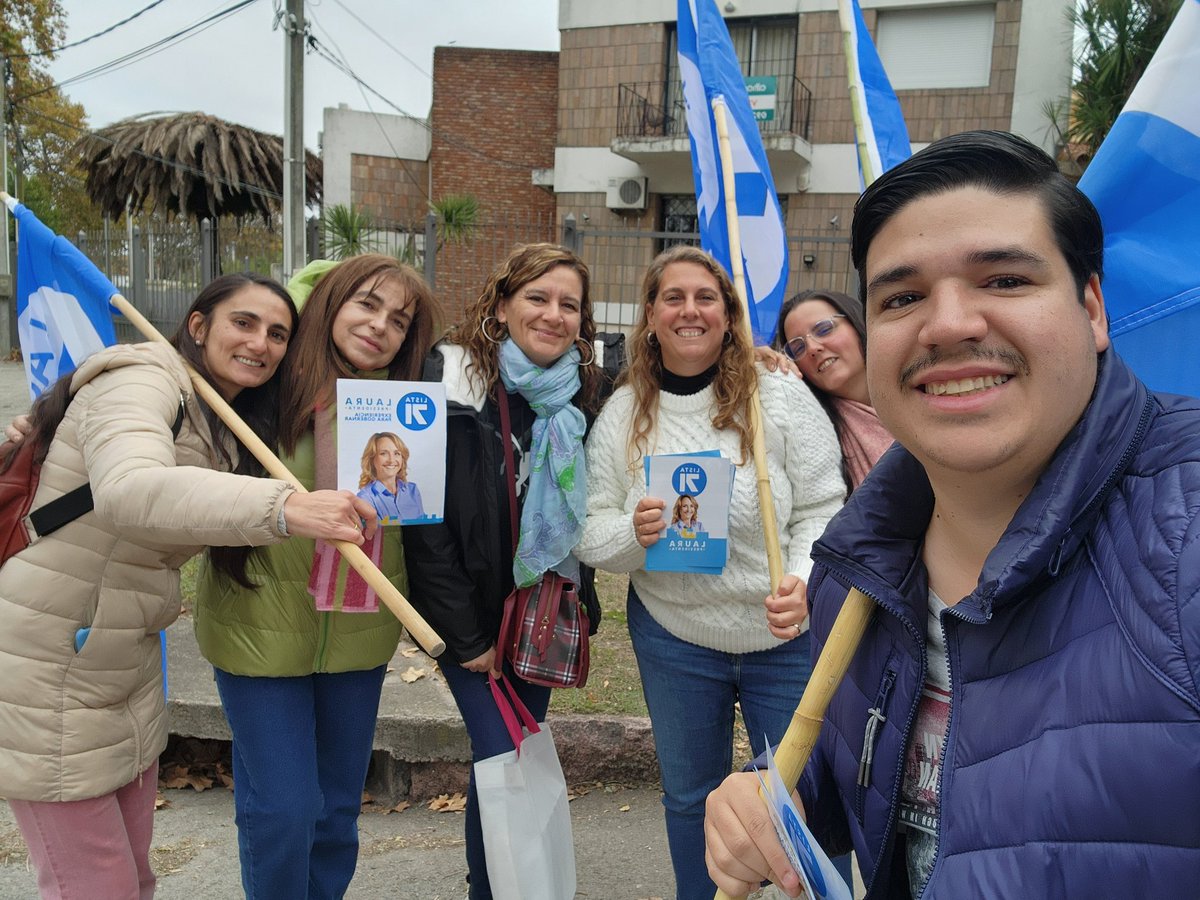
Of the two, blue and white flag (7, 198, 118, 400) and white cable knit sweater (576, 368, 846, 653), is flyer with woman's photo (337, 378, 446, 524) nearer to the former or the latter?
white cable knit sweater (576, 368, 846, 653)

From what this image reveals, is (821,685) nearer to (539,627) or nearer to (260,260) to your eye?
(539,627)

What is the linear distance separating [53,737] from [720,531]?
1705 mm

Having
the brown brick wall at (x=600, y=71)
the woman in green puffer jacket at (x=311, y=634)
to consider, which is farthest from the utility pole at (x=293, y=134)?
the woman in green puffer jacket at (x=311, y=634)

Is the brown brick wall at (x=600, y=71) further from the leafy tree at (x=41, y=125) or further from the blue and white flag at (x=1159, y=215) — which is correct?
the blue and white flag at (x=1159, y=215)

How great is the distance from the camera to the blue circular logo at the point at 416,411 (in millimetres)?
2514

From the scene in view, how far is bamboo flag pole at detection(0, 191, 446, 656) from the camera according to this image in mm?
2049

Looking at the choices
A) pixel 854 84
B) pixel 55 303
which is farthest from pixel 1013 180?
pixel 55 303

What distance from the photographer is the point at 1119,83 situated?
41.2 ft

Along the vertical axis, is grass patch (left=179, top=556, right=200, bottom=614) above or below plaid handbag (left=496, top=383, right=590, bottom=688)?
below

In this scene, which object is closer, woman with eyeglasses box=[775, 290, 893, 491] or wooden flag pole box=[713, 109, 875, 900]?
wooden flag pole box=[713, 109, 875, 900]

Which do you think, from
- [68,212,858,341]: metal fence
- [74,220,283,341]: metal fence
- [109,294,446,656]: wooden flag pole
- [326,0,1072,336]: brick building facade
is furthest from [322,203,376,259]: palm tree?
[109,294,446,656]: wooden flag pole

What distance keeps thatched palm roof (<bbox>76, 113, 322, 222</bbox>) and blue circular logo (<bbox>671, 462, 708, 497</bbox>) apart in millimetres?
16142

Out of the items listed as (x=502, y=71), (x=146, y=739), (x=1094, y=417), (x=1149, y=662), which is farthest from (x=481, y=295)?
(x=502, y=71)

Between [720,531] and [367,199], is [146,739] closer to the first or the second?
[720,531]
